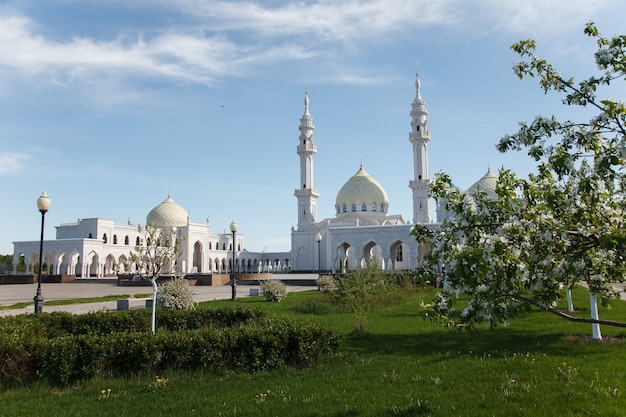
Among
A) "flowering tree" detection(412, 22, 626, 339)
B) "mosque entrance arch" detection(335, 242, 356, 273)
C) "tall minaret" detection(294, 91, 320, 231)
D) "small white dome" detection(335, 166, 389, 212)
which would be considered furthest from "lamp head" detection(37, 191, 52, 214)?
"small white dome" detection(335, 166, 389, 212)

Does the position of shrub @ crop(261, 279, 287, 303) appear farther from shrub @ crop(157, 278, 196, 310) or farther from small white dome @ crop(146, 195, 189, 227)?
small white dome @ crop(146, 195, 189, 227)

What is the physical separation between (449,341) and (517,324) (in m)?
2.98

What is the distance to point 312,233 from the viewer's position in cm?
5456

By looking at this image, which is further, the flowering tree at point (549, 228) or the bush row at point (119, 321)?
the bush row at point (119, 321)

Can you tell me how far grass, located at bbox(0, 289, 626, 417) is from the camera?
534 centimetres

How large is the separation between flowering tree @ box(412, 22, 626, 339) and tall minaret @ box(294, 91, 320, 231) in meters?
50.0

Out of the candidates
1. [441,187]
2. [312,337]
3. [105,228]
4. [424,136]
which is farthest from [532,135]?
[105,228]

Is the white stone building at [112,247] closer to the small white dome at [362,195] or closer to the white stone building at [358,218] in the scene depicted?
the white stone building at [358,218]

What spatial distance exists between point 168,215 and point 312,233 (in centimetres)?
1752

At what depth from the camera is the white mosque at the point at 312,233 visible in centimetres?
4650

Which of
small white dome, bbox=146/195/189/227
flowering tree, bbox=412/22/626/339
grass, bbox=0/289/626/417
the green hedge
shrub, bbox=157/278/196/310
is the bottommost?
grass, bbox=0/289/626/417

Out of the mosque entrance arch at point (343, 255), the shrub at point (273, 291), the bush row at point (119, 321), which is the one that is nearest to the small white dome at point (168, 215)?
the mosque entrance arch at point (343, 255)

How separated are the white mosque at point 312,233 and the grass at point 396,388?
1357 inches

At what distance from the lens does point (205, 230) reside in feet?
200
